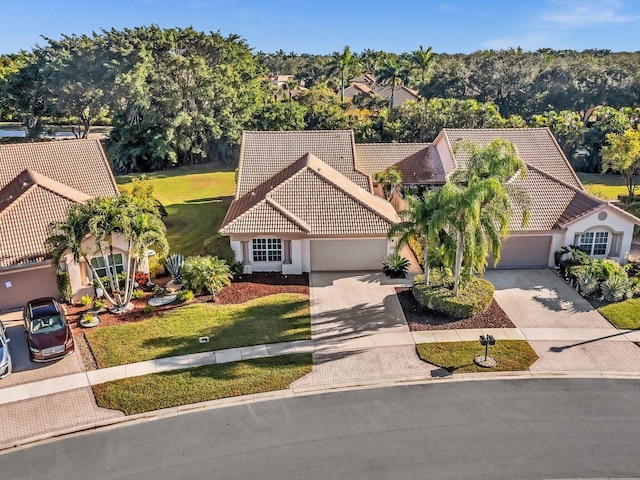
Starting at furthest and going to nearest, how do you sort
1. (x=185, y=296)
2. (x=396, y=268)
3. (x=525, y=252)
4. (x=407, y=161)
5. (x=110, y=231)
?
1. (x=407, y=161)
2. (x=525, y=252)
3. (x=396, y=268)
4. (x=185, y=296)
5. (x=110, y=231)

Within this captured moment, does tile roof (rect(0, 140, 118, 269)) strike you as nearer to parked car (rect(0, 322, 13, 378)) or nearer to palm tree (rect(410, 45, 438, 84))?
parked car (rect(0, 322, 13, 378))

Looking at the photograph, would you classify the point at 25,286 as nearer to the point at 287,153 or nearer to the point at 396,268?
the point at 396,268

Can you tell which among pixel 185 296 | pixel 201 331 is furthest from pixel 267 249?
pixel 201 331

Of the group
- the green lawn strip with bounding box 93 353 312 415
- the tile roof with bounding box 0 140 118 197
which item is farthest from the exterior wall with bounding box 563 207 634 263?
the tile roof with bounding box 0 140 118 197

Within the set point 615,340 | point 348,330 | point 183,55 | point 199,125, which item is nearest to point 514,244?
point 615,340

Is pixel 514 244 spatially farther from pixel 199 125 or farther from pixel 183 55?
pixel 183 55

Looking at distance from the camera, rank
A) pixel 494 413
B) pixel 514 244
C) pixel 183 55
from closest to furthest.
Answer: pixel 494 413 → pixel 514 244 → pixel 183 55
